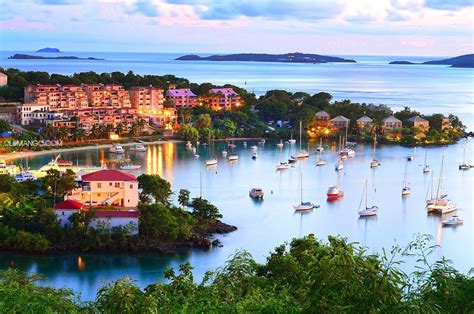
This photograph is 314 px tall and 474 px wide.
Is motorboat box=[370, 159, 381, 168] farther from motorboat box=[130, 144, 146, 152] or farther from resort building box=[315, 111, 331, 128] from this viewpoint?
motorboat box=[130, 144, 146, 152]

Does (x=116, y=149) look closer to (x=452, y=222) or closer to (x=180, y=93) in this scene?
(x=180, y=93)

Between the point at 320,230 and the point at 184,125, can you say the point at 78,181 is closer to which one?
the point at 320,230

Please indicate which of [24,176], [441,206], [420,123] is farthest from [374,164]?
[24,176]

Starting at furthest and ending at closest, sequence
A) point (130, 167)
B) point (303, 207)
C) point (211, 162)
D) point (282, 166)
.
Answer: point (211, 162), point (282, 166), point (130, 167), point (303, 207)

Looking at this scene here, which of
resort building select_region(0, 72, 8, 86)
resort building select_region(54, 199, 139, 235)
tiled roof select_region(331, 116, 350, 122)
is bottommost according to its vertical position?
resort building select_region(54, 199, 139, 235)

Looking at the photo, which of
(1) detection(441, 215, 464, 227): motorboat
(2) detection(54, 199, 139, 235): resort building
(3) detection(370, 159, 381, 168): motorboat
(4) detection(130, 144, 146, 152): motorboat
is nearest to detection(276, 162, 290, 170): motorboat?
(3) detection(370, 159, 381, 168): motorboat
